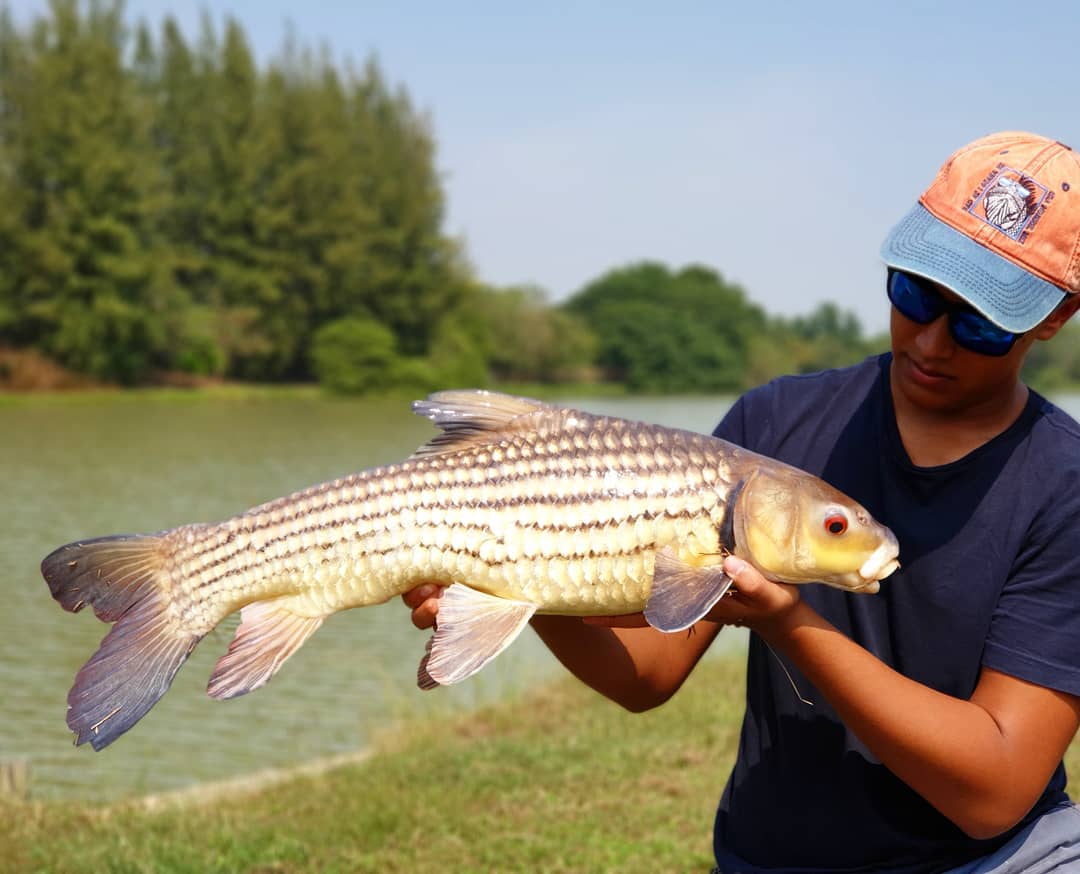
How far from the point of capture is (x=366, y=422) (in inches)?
1528

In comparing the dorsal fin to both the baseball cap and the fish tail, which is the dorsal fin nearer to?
the fish tail

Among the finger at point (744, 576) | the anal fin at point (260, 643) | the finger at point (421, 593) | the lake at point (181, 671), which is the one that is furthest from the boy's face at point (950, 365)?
the lake at point (181, 671)

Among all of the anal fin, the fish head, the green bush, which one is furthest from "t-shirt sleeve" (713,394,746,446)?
the green bush

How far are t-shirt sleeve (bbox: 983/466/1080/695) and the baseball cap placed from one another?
1.41 feet

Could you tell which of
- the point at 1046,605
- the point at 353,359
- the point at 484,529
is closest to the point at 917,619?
the point at 1046,605

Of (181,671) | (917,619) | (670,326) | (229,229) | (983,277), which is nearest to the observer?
(983,277)

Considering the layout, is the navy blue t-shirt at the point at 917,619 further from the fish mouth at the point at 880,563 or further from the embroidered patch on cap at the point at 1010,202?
the embroidered patch on cap at the point at 1010,202

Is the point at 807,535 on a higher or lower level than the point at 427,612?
higher

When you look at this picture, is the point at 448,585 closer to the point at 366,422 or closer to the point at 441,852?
the point at 441,852

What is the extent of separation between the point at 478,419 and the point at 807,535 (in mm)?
714

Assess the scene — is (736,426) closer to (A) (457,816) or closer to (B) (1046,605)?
(B) (1046,605)

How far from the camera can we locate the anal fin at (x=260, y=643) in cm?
259

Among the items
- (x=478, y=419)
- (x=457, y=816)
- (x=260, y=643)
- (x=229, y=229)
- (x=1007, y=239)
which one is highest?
(x=1007, y=239)

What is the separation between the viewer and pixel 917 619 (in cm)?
268
